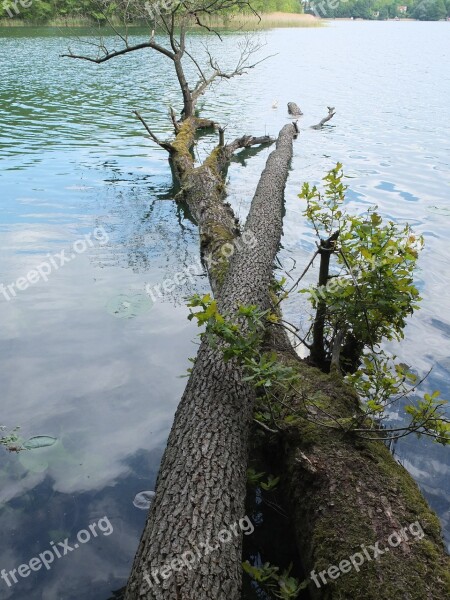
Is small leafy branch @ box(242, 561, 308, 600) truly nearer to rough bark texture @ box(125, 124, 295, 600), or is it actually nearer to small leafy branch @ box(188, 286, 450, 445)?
rough bark texture @ box(125, 124, 295, 600)

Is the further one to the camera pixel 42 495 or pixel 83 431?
pixel 83 431

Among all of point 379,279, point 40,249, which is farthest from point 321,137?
point 379,279

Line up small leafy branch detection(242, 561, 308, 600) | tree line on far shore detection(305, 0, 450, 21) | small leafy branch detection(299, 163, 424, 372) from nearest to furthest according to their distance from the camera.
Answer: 1. small leafy branch detection(242, 561, 308, 600)
2. small leafy branch detection(299, 163, 424, 372)
3. tree line on far shore detection(305, 0, 450, 21)

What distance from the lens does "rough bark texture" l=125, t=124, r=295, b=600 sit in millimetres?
3023

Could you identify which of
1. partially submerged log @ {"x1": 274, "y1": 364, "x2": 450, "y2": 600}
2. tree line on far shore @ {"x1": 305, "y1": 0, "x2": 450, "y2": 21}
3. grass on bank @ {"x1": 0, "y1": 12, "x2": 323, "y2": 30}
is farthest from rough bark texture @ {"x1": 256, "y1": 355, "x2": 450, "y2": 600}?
tree line on far shore @ {"x1": 305, "y1": 0, "x2": 450, "y2": 21}

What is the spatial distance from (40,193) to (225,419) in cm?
901

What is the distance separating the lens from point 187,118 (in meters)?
16.2

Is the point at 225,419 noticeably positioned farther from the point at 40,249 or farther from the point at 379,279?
the point at 40,249

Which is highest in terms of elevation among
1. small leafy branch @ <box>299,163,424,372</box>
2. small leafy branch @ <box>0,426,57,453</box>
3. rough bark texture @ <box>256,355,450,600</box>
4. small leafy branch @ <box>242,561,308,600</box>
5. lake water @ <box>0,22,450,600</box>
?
small leafy branch @ <box>299,163,424,372</box>

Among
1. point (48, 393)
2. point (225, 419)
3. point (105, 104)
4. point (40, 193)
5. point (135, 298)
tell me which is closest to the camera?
point (225, 419)

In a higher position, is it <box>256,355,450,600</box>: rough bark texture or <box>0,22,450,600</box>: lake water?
<box>256,355,450,600</box>: rough bark texture

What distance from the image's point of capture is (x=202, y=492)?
3547mm

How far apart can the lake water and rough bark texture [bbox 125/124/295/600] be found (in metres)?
0.79

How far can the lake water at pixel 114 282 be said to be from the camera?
4.38 metres
